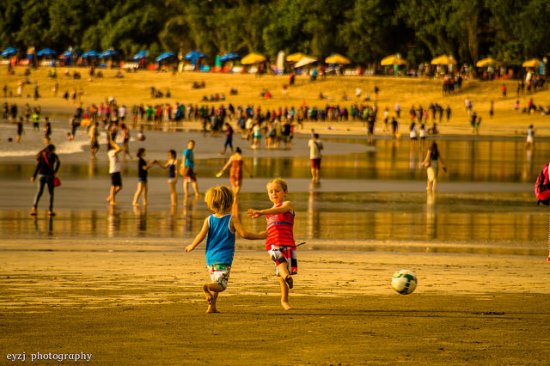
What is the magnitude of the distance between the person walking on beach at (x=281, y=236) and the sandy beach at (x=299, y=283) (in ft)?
1.11

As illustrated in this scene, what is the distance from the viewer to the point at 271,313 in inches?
482

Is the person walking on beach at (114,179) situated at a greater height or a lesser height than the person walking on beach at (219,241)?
lesser

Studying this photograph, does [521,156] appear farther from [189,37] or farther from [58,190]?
[189,37]

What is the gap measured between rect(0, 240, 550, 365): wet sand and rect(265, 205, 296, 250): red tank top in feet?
2.09

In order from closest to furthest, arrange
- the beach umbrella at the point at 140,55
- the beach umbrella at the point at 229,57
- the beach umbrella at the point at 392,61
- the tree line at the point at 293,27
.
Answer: the tree line at the point at 293,27 < the beach umbrella at the point at 392,61 < the beach umbrella at the point at 229,57 < the beach umbrella at the point at 140,55

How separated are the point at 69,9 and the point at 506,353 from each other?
154 meters

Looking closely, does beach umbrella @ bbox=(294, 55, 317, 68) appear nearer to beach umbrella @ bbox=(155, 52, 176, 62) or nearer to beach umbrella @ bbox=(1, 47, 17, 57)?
beach umbrella @ bbox=(155, 52, 176, 62)

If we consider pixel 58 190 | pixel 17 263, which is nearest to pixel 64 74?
pixel 58 190

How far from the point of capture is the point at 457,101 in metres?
96.6

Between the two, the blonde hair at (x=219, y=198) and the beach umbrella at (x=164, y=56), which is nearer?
the blonde hair at (x=219, y=198)

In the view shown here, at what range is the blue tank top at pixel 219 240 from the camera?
12070 mm

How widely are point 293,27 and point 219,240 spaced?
11075 centimetres

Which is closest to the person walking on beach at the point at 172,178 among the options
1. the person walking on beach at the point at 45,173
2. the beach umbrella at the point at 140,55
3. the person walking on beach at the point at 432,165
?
the person walking on beach at the point at 45,173

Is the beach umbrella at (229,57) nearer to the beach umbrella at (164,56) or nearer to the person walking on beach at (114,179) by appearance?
the beach umbrella at (164,56)
